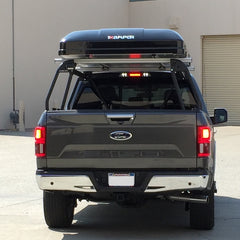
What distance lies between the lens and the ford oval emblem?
6105 mm

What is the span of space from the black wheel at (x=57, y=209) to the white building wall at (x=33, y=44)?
15.1m

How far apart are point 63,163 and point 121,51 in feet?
4.86

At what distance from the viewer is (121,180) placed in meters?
6.09

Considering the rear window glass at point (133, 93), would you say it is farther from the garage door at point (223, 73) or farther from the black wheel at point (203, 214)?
the garage door at point (223, 73)

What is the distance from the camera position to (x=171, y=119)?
605cm

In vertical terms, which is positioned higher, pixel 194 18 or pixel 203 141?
pixel 194 18

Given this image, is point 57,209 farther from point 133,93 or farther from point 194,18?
point 194,18

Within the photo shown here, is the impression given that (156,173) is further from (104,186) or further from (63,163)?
(63,163)

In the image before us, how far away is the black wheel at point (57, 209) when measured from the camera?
22.3ft

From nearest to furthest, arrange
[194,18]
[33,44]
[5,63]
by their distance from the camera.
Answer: [5,63] → [33,44] → [194,18]

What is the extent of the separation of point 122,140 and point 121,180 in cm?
43

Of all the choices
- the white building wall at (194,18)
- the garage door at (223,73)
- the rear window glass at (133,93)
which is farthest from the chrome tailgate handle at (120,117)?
the white building wall at (194,18)

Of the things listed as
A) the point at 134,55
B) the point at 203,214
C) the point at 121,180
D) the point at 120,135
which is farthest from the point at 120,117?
the point at 203,214

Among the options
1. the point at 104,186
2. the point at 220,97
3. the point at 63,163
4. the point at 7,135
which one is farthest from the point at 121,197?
the point at 220,97
